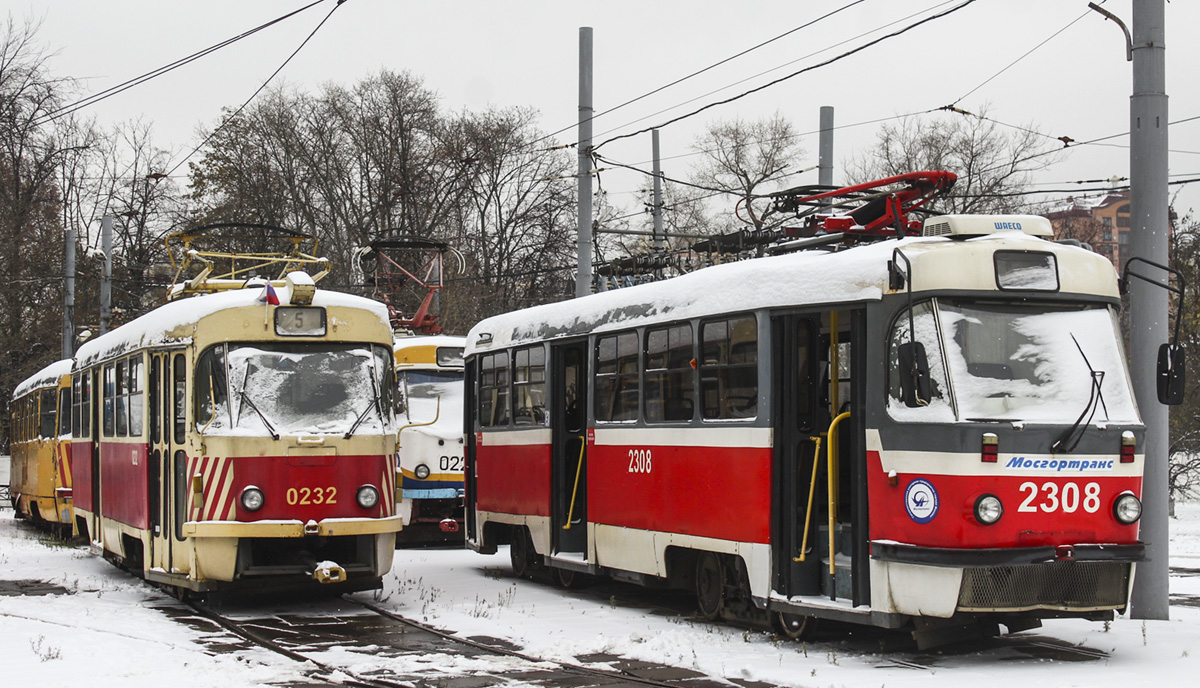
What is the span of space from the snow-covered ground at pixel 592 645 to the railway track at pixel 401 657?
0.54 feet

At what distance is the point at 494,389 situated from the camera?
16.5 m

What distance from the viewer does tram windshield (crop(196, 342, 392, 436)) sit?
1277 centimetres

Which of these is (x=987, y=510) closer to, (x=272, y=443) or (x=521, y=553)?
(x=272, y=443)

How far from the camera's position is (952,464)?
9.48 metres

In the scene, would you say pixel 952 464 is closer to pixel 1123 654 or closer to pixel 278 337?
pixel 1123 654

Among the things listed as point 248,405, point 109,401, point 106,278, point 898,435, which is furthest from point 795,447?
point 106,278

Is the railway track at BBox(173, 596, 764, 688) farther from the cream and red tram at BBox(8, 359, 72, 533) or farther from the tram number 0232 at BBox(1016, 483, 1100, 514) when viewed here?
the cream and red tram at BBox(8, 359, 72, 533)

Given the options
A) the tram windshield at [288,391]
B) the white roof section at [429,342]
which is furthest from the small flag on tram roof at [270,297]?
the white roof section at [429,342]

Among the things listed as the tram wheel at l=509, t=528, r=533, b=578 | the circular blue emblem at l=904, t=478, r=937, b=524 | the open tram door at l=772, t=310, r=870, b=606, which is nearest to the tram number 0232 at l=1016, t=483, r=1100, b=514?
the circular blue emblem at l=904, t=478, r=937, b=524

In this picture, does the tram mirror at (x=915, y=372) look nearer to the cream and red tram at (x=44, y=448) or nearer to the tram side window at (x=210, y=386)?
the tram side window at (x=210, y=386)

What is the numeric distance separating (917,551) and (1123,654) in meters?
1.89

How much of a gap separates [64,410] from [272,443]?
1184 cm

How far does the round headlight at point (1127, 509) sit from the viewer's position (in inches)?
385

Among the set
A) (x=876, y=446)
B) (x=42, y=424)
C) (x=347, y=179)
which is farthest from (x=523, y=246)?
(x=876, y=446)
